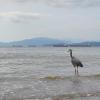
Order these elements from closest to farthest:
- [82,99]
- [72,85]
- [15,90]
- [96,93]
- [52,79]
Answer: [82,99] < [96,93] < [15,90] < [72,85] < [52,79]

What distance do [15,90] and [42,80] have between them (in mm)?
5528

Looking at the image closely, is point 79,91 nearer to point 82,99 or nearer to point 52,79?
point 82,99

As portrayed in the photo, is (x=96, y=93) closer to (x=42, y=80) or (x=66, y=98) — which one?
(x=66, y=98)

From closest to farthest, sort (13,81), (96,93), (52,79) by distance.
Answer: (96,93) < (13,81) < (52,79)

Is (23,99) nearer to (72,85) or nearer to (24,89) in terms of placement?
(24,89)

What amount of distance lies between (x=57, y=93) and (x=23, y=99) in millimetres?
2450

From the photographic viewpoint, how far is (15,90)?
60.4ft

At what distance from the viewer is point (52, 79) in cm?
2433

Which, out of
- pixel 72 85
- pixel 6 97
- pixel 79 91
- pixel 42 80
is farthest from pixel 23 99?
pixel 42 80

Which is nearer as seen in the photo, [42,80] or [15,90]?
[15,90]

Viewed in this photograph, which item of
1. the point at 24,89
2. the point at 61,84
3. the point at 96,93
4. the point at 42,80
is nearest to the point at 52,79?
the point at 42,80

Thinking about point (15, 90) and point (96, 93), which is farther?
point (15, 90)

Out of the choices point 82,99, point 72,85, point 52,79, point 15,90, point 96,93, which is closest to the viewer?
point 82,99

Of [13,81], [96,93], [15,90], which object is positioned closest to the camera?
[96,93]
